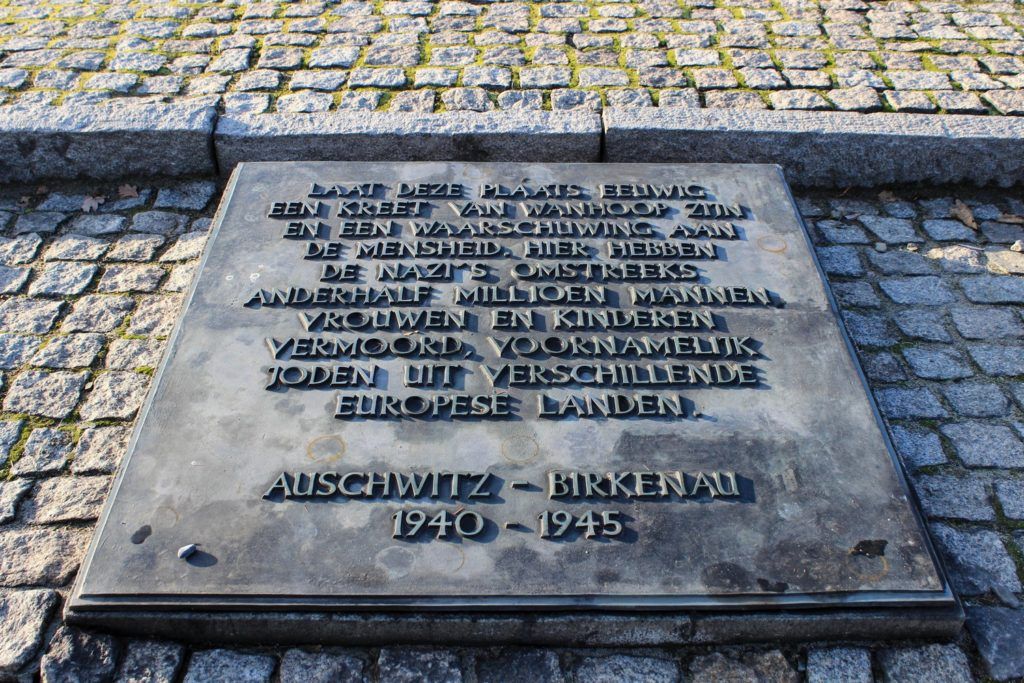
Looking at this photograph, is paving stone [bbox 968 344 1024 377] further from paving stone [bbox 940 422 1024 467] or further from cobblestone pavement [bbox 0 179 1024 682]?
paving stone [bbox 940 422 1024 467]

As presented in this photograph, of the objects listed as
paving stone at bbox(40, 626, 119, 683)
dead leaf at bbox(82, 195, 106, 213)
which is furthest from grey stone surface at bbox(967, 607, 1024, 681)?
dead leaf at bbox(82, 195, 106, 213)

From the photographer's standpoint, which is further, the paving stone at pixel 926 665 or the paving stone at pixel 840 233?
the paving stone at pixel 840 233

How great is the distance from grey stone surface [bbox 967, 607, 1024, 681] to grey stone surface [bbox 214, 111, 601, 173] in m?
3.01

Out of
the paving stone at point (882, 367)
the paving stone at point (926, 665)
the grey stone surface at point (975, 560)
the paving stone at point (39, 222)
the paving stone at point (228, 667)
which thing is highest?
the paving stone at point (39, 222)

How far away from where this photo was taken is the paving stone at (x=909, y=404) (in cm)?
342

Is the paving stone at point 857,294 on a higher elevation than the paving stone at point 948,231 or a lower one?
higher

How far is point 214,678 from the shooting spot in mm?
2516

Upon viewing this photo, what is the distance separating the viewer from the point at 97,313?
386 cm

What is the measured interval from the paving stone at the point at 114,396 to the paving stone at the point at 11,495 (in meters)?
0.36

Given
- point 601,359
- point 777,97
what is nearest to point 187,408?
point 601,359

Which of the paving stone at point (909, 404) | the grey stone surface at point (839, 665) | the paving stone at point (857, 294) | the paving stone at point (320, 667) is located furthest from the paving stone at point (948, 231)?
the paving stone at point (320, 667)

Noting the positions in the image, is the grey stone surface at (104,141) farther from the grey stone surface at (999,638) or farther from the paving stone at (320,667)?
the grey stone surface at (999,638)

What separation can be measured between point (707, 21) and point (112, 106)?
3.99 meters

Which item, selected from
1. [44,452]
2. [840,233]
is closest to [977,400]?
[840,233]
